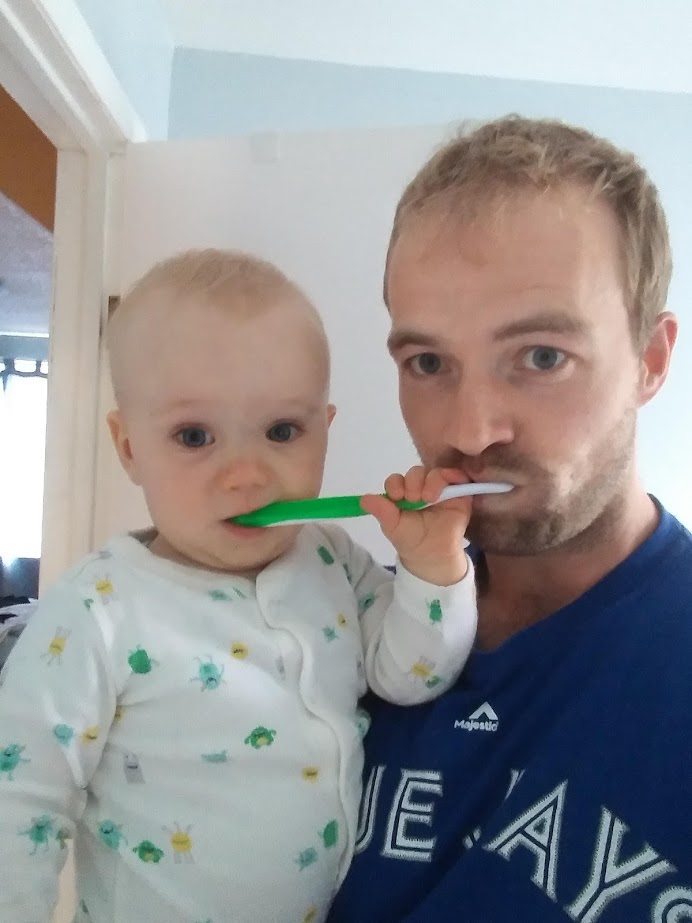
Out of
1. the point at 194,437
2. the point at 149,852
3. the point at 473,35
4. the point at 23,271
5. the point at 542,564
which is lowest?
the point at 149,852

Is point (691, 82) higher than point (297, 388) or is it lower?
higher

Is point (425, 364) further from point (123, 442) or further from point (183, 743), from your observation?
point (183, 743)

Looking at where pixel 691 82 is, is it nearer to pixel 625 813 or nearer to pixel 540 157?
pixel 540 157

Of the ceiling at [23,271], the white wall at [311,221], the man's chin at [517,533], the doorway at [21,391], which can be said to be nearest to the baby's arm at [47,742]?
the man's chin at [517,533]

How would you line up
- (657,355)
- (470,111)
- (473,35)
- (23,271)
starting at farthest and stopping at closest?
(23,271)
(470,111)
(473,35)
(657,355)

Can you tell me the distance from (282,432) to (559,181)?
345mm

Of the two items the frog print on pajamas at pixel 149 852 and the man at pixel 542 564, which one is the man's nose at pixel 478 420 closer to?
the man at pixel 542 564

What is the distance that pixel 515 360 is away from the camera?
26.3 inches

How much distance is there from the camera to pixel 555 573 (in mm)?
718

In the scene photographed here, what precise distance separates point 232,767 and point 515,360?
0.43m

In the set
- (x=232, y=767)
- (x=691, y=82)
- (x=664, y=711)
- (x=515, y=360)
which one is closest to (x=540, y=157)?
(x=515, y=360)

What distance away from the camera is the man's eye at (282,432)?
672mm

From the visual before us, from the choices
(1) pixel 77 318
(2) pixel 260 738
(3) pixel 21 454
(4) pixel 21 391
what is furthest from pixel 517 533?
(4) pixel 21 391

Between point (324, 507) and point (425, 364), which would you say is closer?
point (324, 507)
